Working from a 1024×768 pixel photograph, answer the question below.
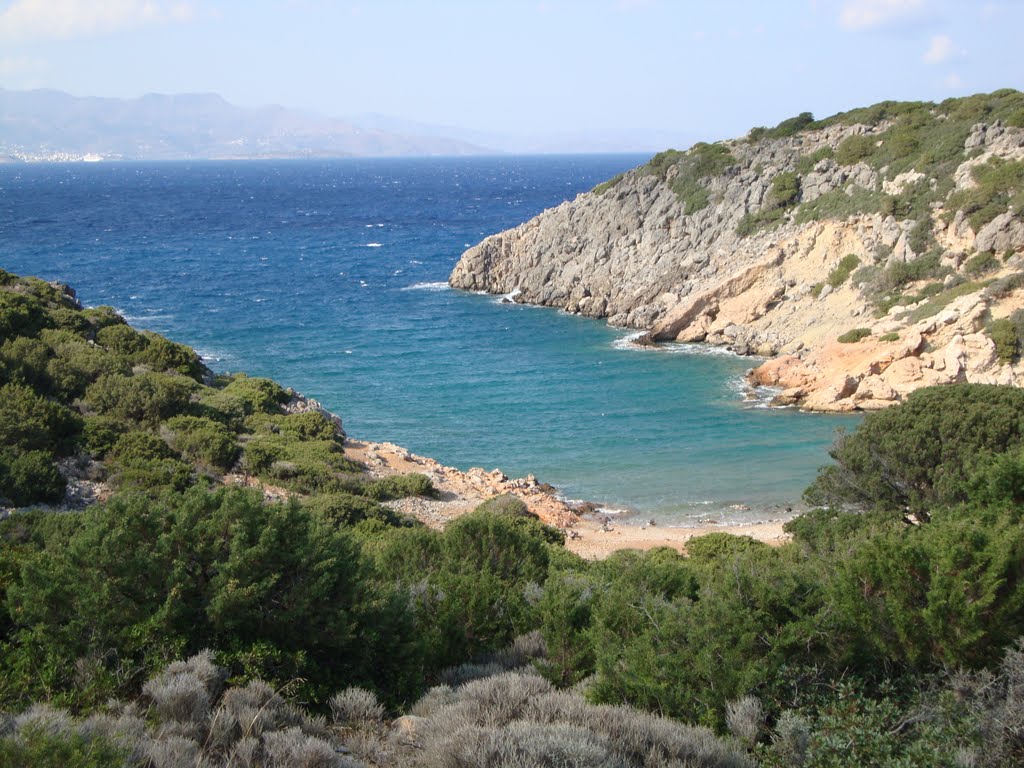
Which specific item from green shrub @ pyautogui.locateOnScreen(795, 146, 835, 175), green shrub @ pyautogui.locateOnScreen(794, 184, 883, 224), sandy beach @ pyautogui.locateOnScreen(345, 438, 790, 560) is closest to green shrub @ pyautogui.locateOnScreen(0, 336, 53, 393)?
sandy beach @ pyautogui.locateOnScreen(345, 438, 790, 560)

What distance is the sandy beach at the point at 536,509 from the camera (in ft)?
70.3

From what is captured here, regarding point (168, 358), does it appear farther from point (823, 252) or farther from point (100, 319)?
point (823, 252)

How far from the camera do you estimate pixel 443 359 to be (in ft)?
140

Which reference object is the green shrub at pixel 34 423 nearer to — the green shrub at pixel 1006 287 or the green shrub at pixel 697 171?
the green shrub at pixel 1006 287

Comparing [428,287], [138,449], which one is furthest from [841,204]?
[138,449]

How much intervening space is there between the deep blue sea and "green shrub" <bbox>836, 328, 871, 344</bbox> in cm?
458

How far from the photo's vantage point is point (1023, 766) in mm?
5980

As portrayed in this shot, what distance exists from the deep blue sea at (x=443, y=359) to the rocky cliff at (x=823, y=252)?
7.95 ft

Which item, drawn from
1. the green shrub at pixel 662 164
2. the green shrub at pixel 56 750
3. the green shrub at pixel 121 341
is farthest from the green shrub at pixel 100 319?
the green shrub at pixel 662 164

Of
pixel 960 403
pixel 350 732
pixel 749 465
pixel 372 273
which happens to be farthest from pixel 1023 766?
pixel 372 273

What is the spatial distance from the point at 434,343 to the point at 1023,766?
133ft

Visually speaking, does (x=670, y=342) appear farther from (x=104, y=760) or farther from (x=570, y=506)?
(x=104, y=760)

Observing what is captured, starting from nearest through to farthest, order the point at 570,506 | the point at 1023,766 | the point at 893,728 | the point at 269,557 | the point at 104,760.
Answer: the point at 104,760, the point at 1023,766, the point at 893,728, the point at 269,557, the point at 570,506

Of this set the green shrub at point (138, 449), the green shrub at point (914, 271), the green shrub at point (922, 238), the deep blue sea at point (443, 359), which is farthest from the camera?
the green shrub at point (922, 238)
